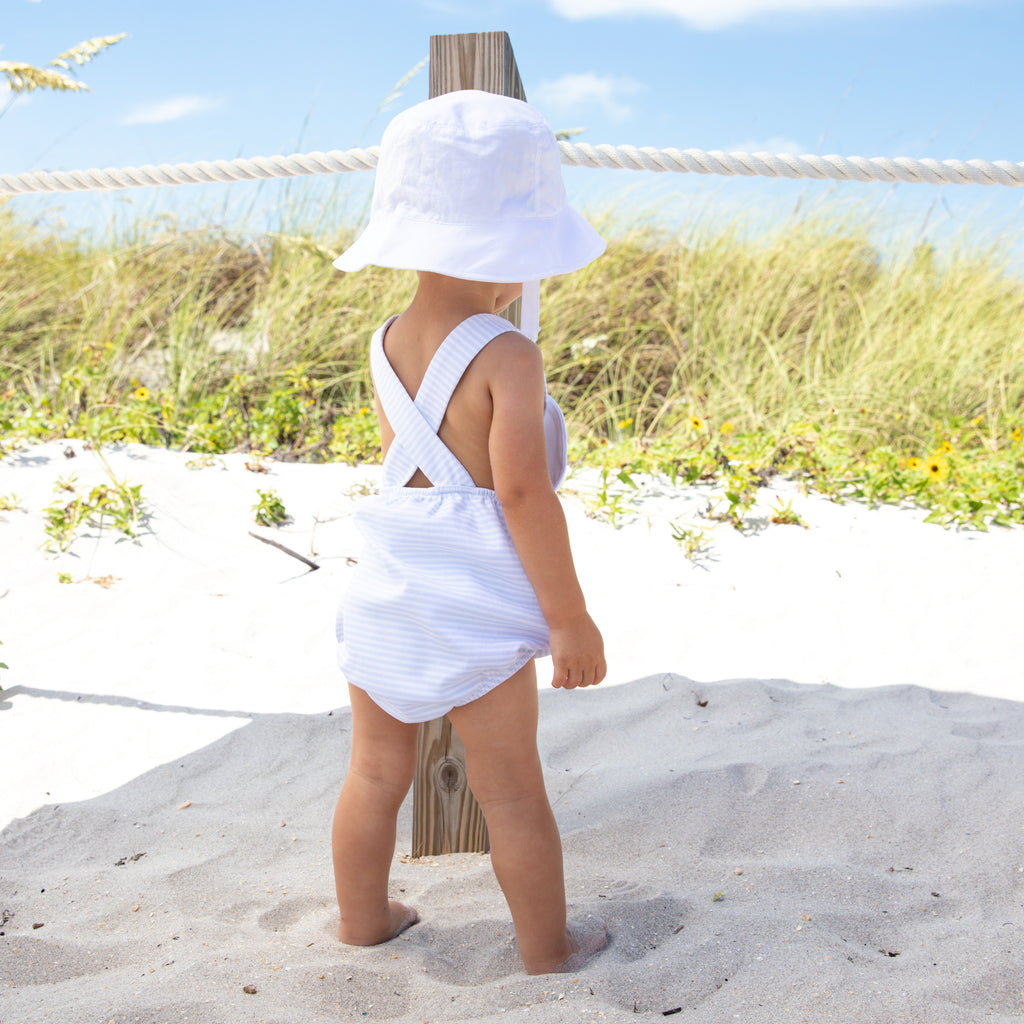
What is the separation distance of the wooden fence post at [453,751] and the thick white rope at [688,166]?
0.41m

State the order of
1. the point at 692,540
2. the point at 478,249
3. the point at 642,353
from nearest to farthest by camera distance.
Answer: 1. the point at 478,249
2. the point at 692,540
3. the point at 642,353

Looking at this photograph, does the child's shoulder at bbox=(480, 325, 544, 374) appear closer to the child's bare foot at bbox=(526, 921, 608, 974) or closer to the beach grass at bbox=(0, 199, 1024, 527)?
the child's bare foot at bbox=(526, 921, 608, 974)

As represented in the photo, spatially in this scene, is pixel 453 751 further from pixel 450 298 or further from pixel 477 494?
pixel 450 298

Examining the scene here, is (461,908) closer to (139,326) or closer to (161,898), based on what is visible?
(161,898)

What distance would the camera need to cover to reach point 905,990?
1377mm

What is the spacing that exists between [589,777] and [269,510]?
82.3 inches

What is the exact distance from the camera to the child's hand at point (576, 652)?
1.44m

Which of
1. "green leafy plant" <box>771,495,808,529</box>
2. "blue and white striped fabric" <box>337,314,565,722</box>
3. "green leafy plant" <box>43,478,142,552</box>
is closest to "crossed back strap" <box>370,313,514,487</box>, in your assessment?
"blue and white striped fabric" <box>337,314,565,722</box>

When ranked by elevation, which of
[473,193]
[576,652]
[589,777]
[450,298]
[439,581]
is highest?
[473,193]

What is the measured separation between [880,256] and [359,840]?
6.67 m

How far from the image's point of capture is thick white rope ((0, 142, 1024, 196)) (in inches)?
87.4

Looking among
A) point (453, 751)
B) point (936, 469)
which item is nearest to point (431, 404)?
point (453, 751)

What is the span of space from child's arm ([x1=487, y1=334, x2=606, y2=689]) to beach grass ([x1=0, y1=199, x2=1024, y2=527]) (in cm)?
263

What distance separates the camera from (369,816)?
5.31ft
